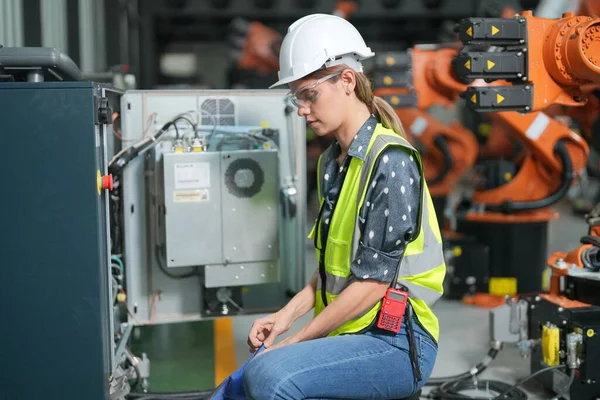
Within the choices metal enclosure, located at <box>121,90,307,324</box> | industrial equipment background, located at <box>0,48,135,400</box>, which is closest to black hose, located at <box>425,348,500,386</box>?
metal enclosure, located at <box>121,90,307,324</box>

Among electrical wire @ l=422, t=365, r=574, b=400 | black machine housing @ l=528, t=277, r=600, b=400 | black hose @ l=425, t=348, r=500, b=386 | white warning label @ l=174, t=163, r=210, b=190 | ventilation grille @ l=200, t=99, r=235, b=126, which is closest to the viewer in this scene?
black machine housing @ l=528, t=277, r=600, b=400

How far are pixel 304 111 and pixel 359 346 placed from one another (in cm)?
82

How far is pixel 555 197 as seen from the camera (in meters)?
5.31

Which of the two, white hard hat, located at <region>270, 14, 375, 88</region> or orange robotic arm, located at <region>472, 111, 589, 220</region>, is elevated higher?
white hard hat, located at <region>270, 14, 375, 88</region>

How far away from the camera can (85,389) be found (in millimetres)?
2594

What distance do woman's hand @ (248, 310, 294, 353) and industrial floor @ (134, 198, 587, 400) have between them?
136 cm

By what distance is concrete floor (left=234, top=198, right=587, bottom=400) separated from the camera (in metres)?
4.08

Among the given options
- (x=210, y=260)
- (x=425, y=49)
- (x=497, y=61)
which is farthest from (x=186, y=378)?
(x=425, y=49)

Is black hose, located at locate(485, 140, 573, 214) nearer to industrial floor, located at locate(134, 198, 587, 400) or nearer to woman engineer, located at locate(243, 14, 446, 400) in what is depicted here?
industrial floor, located at locate(134, 198, 587, 400)

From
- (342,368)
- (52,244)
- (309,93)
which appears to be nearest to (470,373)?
(342,368)

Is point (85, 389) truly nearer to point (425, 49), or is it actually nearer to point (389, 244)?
point (389, 244)

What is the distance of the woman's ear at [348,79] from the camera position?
2.50 m

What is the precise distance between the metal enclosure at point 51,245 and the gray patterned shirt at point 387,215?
0.93 m

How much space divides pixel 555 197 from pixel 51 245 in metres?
3.89
